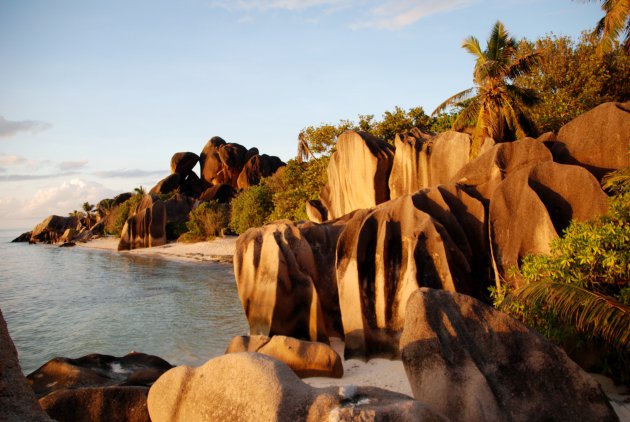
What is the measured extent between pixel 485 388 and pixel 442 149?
12.7 metres

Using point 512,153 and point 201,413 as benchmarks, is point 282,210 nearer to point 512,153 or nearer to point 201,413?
point 512,153

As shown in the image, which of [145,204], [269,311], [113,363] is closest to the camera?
[113,363]

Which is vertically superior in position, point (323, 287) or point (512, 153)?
point (512, 153)

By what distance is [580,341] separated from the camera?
7047 mm

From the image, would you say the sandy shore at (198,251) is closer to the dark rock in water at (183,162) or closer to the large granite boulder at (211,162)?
the large granite boulder at (211,162)

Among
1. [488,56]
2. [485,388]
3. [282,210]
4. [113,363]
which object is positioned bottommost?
[113,363]

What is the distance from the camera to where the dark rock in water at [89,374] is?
9023 millimetres

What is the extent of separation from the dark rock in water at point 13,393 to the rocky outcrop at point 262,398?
143 cm

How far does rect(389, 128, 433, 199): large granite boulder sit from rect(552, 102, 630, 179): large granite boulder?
21.1 ft

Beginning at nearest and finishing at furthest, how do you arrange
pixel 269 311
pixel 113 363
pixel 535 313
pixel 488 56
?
1. pixel 535 313
2. pixel 113 363
3. pixel 269 311
4. pixel 488 56

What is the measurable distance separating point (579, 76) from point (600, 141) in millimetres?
17125

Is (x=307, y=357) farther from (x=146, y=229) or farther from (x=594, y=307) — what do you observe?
(x=146, y=229)

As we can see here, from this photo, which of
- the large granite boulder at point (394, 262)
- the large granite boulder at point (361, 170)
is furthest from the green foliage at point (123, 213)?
the large granite boulder at point (394, 262)

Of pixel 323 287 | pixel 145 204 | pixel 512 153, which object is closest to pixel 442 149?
Result: pixel 512 153
